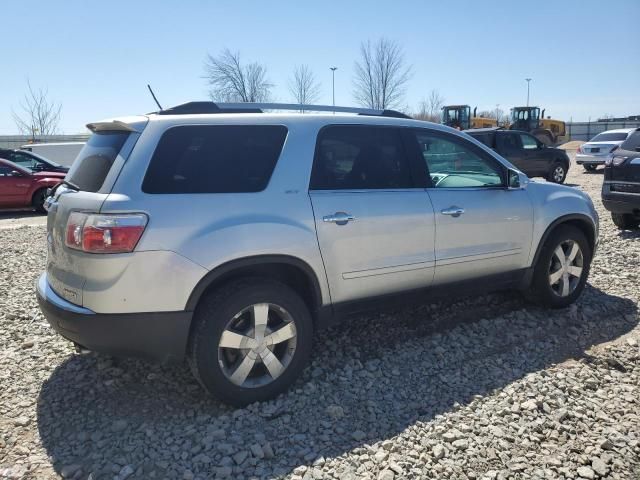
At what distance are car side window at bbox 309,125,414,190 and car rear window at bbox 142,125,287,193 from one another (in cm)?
31

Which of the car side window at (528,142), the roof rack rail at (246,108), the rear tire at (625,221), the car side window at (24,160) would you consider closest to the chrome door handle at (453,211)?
the roof rack rail at (246,108)

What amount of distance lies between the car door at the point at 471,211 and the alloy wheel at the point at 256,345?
1354 mm

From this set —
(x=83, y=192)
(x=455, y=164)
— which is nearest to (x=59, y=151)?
(x=83, y=192)

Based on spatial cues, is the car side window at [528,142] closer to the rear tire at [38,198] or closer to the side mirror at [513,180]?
the side mirror at [513,180]

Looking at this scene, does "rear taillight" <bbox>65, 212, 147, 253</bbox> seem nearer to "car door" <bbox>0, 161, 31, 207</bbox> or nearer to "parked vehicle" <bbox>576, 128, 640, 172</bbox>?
"car door" <bbox>0, 161, 31, 207</bbox>

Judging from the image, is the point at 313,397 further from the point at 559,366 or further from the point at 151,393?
the point at 559,366

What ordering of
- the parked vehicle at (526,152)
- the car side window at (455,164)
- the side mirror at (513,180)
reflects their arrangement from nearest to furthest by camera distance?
the car side window at (455,164), the side mirror at (513,180), the parked vehicle at (526,152)

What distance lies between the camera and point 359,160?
3.64 m

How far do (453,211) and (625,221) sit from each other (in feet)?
19.6

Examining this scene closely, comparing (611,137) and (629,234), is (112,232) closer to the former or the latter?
(629,234)

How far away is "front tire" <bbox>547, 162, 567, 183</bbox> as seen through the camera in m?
16.2

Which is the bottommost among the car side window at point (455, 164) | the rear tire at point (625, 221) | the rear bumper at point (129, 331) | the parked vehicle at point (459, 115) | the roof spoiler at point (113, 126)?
the rear tire at point (625, 221)

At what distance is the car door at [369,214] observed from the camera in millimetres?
3371

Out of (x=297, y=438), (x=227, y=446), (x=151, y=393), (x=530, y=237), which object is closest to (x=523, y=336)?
(x=530, y=237)
